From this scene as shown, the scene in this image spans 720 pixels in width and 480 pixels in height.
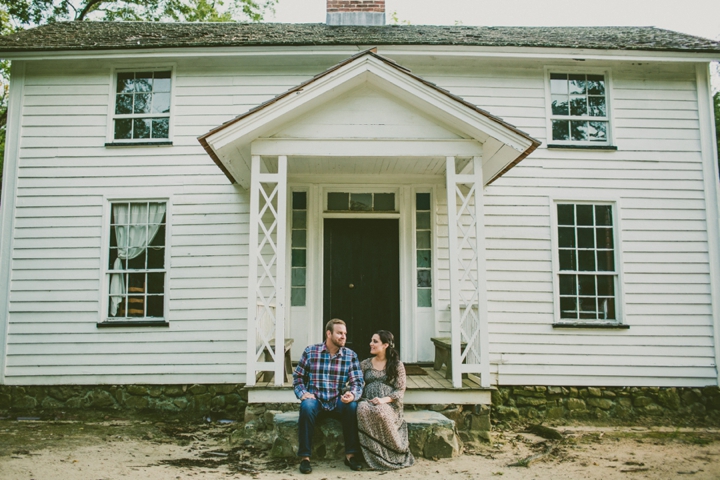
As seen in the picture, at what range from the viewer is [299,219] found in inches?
348

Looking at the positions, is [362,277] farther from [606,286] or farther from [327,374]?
[606,286]

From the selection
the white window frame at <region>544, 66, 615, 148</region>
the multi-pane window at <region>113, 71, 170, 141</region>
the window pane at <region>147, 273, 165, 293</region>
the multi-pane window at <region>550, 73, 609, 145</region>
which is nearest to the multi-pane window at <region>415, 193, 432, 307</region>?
the white window frame at <region>544, 66, 615, 148</region>

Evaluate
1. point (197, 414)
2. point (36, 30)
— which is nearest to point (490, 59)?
point (197, 414)

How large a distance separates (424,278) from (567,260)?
2.23 m

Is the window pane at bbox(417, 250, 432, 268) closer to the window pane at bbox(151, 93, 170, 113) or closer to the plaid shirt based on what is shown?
the plaid shirt

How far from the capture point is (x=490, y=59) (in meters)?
8.96

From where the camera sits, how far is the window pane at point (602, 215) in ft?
29.2

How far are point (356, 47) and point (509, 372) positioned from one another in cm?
547

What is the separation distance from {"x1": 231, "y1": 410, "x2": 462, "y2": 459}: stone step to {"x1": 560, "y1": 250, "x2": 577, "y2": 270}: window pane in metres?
3.85

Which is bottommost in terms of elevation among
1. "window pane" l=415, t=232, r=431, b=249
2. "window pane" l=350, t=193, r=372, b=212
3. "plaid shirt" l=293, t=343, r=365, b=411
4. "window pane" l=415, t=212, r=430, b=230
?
"plaid shirt" l=293, t=343, r=365, b=411

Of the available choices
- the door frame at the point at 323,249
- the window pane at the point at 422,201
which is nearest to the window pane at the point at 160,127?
the door frame at the point at 323,249

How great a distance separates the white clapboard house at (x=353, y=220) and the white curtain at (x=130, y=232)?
0.9 inches

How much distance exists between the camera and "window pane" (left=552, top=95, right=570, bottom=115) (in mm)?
9188

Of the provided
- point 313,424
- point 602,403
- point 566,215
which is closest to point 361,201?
point 566,215
